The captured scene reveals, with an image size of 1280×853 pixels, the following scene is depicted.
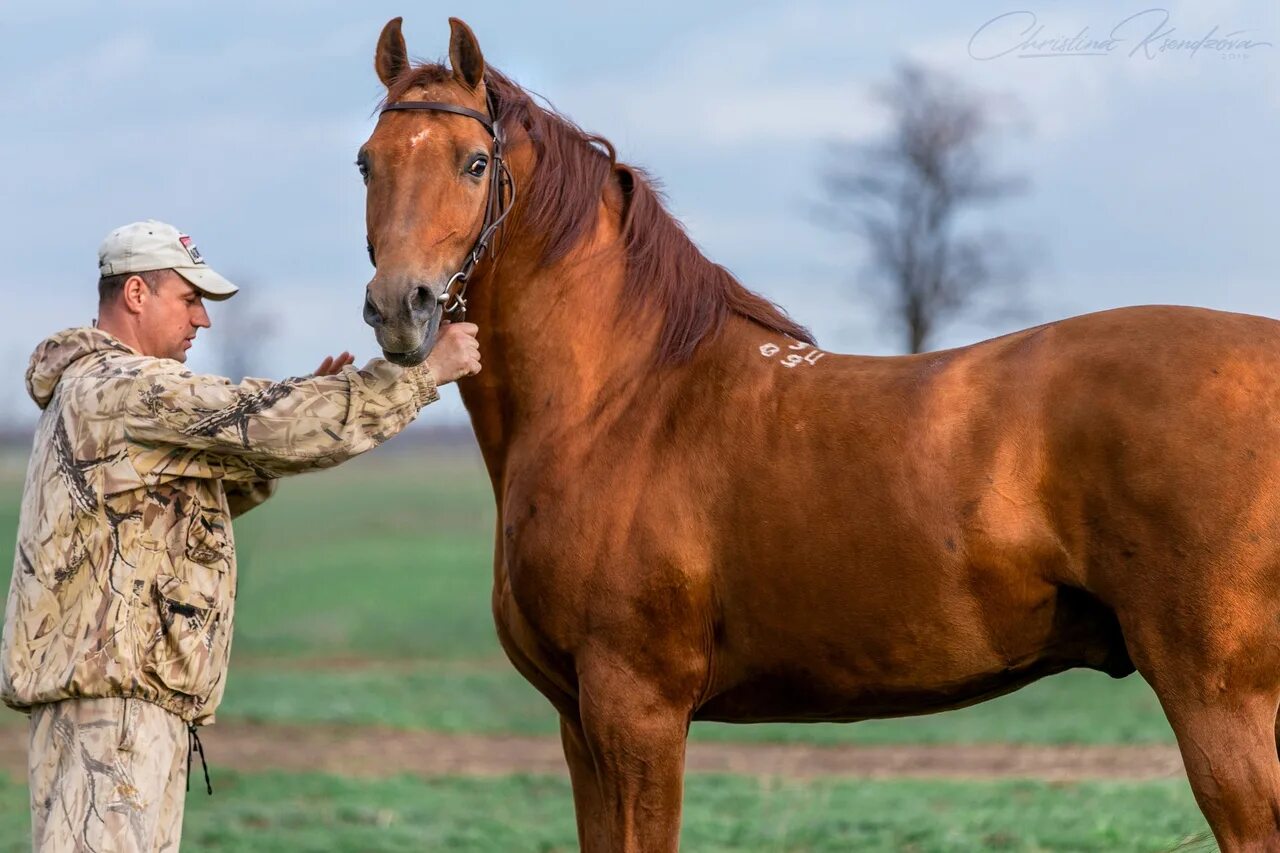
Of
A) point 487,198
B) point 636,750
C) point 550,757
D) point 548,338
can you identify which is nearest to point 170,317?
point 487,198

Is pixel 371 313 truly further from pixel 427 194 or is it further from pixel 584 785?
→ pixel 584 785

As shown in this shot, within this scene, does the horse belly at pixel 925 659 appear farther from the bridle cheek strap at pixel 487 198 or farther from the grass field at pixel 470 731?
the grass field at pixel 470 731

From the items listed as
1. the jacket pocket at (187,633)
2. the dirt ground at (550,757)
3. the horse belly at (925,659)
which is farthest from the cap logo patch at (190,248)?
the dirt ground at (550,757)

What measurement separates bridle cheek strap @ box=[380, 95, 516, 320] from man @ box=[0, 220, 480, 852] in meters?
0.18

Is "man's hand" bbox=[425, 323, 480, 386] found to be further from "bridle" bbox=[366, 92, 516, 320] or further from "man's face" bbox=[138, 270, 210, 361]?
"man's face" bbox=[138, 270, 210, 361]

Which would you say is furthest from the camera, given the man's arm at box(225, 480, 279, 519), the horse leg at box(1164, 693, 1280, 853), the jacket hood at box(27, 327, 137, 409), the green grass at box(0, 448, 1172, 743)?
the green grass at box(0, 448, 1172, 743)

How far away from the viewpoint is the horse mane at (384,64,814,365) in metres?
4.28

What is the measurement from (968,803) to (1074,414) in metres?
6.13

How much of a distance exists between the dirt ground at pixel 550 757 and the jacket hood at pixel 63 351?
7517mm

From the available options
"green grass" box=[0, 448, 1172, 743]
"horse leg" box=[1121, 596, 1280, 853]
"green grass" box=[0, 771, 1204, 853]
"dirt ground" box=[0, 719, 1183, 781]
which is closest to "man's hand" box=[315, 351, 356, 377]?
Answer: "horse leg" box=[1121, 596, 1280, 853]

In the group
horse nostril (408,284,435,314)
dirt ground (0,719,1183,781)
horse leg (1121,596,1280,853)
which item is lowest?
dirt ground (0,719,1183,781)

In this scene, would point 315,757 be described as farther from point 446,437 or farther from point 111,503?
point 446,437

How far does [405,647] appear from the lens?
65.4 ft

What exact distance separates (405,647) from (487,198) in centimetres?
1661
